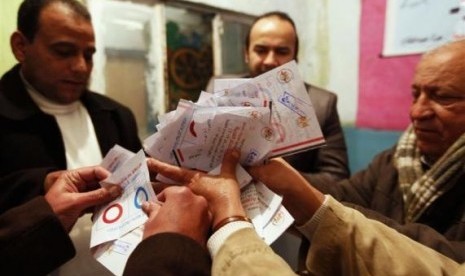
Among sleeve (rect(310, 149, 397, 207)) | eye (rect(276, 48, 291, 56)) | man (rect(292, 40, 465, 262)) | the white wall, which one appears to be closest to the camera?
man (rect(292, 40, 465, 262))

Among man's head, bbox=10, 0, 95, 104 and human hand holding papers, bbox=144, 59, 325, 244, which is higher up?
man's head, bbox=10, 0, 95, 104

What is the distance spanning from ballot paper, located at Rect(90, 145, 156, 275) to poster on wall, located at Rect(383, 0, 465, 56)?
1502 millimetres

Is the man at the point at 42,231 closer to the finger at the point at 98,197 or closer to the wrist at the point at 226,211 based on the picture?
the finger at the point at 98,197

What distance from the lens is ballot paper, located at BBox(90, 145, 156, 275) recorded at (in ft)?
2.36

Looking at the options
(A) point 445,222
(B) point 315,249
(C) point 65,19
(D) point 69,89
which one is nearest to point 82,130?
(D) point 69,89

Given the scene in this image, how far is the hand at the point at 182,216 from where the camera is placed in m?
0.61

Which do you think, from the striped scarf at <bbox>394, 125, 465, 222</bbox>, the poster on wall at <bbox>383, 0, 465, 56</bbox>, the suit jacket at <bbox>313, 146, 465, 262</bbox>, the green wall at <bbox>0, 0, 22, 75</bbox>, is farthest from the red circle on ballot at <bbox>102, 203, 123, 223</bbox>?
the poster on wall at <bbox>383, 0, 465, 56</bbox>

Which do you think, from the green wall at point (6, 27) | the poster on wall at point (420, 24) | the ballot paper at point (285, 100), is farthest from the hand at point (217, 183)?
the poster on wall at point (420, 24)

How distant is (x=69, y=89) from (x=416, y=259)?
1.03 meters

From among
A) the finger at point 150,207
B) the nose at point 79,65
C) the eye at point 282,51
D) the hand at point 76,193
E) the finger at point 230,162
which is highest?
the eye at point 282,51

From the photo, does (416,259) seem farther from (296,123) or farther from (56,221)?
(56,221)

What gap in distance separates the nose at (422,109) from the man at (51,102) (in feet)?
3.10

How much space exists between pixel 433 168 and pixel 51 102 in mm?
1127

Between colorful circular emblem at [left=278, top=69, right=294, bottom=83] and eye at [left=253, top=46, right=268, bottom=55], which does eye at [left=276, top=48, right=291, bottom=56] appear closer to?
eye at [left=253, top=46, right=268, bottom=55]
